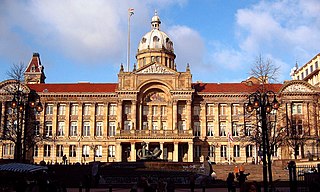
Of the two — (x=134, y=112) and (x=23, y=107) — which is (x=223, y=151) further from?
→ (x=23, y=107)

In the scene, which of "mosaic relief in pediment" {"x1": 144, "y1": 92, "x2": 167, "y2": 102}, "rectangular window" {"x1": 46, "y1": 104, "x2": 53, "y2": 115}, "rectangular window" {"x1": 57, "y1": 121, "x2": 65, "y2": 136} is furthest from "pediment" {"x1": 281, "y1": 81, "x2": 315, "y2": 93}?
"rectangular window" {"x1": 46, "y1": 104, "x2": 53, "y2": 115}

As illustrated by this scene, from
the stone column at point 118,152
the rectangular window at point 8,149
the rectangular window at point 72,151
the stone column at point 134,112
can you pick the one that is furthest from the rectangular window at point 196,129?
the rectangular window at point 8,149

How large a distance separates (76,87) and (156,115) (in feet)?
55.6

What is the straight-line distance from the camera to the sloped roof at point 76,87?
263ft

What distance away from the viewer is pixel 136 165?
51.3m

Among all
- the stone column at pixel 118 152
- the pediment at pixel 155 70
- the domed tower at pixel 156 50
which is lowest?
the stone column at pixel 118 152

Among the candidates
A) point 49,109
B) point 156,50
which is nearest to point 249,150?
point 156,50

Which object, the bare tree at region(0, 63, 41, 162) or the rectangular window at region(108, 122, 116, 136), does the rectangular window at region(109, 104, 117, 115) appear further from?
the bare tree at region(0, 63, 41, 162)

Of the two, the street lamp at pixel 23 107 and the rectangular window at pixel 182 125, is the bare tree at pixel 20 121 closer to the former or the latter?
the street lamp at pixel 23 107

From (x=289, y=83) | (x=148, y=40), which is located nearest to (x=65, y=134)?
(x=148, y=40)

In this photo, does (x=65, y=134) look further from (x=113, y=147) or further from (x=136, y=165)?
(x=136, y=165)

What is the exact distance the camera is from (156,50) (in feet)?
294

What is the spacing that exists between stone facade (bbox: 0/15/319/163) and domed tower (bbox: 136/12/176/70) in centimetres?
1284

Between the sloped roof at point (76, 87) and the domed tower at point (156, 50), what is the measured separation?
10.6 m
